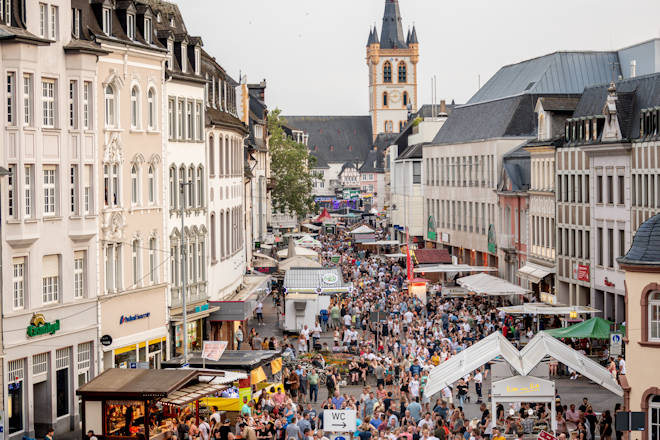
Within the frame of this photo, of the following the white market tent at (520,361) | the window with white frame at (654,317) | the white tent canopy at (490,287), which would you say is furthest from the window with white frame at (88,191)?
the white tent canopy at (490,287)

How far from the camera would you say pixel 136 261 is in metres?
40.7

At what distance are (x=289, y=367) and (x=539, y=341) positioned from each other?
12.7 metres

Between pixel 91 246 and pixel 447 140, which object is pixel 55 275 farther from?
pixel 447 140

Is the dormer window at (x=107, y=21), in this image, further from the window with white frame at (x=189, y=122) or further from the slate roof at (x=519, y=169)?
the slate roof at (x=519, y=169)

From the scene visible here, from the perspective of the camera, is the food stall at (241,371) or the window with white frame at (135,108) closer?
the food stall at (241,371)

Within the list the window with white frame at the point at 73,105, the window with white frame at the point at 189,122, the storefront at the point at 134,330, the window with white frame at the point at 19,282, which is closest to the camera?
the window with white frame at the point at 19,282

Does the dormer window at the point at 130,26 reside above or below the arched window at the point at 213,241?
above

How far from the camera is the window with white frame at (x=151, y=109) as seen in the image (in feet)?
137

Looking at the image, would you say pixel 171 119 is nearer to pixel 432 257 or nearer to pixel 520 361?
pixel 520 361

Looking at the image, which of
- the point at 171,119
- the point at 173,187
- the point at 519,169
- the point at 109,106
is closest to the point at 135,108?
the point at 109,106

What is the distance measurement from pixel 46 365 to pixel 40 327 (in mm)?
1232

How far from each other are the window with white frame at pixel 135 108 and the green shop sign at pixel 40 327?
8584 mm

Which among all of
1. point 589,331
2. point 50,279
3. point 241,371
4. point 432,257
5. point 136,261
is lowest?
point 241,371

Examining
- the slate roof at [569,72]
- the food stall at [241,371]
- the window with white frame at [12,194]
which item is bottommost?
the food stall at [241,371]
